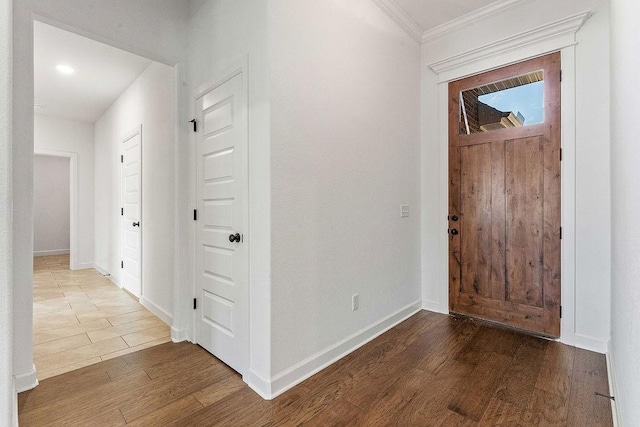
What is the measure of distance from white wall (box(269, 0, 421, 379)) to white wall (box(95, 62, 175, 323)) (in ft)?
4.50

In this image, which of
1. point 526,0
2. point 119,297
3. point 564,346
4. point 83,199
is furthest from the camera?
point 83,199

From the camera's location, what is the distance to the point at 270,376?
1.83 meters

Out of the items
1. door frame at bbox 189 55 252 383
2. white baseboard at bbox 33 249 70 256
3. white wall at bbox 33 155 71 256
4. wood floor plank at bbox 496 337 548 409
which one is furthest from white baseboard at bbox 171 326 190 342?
white baseboard at bbox 33 249 70 256

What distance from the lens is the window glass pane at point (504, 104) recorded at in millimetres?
2689

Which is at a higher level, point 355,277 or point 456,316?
point 355,277

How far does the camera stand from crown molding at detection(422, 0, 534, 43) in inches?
109

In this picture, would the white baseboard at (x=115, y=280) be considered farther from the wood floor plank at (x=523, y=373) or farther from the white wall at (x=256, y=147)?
the wood floor plank at (x=523, y=373)

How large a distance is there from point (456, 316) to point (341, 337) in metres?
1.49

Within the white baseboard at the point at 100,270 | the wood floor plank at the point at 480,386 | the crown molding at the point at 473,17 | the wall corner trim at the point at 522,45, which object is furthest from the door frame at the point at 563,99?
the white baseboard at the point at 100,270

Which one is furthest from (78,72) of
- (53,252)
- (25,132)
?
(53,252)

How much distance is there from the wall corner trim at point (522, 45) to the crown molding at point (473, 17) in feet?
0.95

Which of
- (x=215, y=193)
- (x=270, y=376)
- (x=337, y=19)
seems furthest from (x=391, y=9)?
(x=270, y=376)

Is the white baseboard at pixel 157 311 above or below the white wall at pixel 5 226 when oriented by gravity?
below

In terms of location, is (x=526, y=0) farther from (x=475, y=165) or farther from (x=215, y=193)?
(x=215, y=193)
